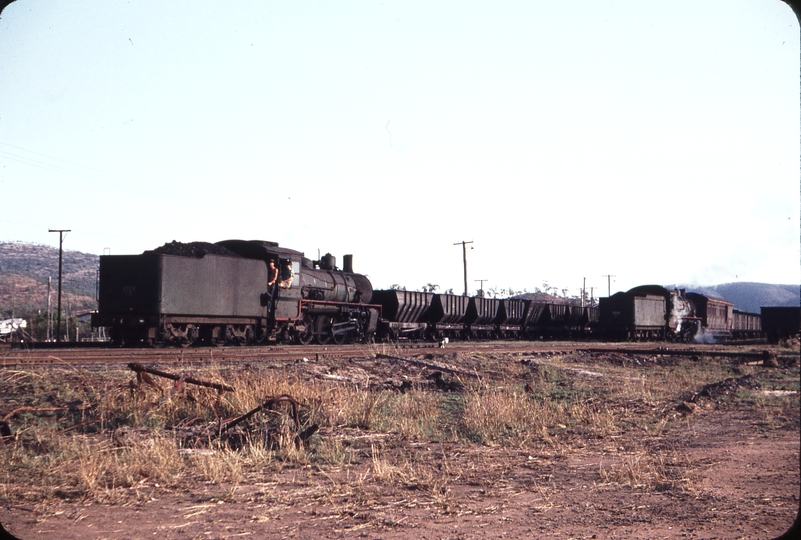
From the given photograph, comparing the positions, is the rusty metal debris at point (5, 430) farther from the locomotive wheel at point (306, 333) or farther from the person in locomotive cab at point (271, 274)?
the locomotive wheel at point (306, 333)

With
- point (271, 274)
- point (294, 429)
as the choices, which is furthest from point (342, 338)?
point (294, 429)

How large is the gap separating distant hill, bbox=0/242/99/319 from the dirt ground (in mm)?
87255

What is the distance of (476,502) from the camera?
18.0 feet

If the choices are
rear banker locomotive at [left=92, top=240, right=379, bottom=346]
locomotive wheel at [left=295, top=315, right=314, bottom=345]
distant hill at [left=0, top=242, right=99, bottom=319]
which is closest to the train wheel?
rear banker locomotive at [left=92, top=240, right=379, bottom=346]

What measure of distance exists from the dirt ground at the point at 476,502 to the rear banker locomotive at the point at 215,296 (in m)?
14.0

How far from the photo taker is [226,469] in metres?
6.23

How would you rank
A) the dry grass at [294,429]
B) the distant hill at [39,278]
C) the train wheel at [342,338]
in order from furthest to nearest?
the distant hill at [39,278]
the train wheel at [342,338]
the dry grass at [294,429]

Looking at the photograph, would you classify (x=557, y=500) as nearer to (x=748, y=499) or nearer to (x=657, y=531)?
(x=657, y=531)

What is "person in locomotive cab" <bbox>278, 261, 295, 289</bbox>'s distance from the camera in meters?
24.6

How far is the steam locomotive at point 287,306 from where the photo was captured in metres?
20.2

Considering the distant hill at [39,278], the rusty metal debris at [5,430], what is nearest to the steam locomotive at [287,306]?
the rusty metal debris at [5,430]

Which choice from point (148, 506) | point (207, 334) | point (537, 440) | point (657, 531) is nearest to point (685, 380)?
point (537, 440)

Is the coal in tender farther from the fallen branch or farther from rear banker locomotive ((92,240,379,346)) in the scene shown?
the fallen branch

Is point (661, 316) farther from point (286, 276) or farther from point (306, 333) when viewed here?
point (286, 276)
